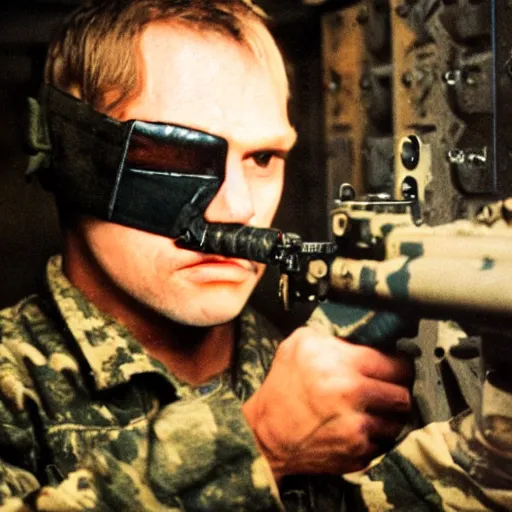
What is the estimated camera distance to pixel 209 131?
36.9 inches

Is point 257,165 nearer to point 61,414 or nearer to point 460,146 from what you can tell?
point 460,146

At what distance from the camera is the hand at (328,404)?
→ 0.86 metres

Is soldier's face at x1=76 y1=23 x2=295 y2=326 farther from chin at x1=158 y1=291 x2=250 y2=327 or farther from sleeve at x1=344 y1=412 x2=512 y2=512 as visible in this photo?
sleeve at x1=344 y1=412 x2=512 y2=512

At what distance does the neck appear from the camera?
3.27 ft

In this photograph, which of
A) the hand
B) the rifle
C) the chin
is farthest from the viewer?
the chin

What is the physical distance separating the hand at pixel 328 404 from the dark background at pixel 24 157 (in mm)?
154

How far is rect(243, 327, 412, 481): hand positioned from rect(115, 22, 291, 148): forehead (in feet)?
0.91

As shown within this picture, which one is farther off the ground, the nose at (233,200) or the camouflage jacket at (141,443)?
the nose at (233,200)

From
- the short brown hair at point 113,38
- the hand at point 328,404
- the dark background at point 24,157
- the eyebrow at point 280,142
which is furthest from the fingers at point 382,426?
the short brown hair at point 113,38

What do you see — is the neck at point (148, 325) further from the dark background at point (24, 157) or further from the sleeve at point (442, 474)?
the sleeve at point (442, 474)

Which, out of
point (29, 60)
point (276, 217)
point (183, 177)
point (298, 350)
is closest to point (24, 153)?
point (29, 60)

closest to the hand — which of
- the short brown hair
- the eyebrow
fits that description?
the eyebrow

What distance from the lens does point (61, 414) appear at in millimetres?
921

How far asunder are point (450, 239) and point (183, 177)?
330mm
